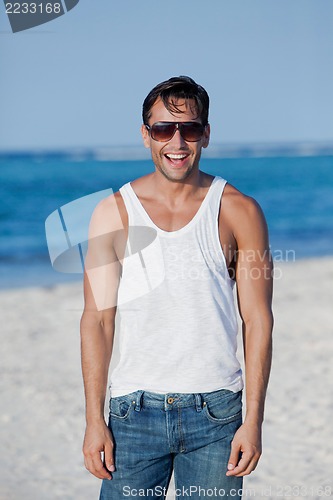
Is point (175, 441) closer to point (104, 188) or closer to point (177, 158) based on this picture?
point (177, 158)

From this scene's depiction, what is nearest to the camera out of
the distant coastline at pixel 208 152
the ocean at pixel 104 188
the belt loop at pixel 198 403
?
the belt loop at pixel 198 403

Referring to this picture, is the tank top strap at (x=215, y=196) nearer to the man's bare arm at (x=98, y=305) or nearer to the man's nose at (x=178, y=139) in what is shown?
the man's nose at (x=178, y=139)

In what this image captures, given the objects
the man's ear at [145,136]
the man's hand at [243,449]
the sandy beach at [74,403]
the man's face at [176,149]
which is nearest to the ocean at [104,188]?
the sandy beach at [74,403]

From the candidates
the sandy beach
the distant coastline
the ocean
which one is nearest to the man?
the sandy beach

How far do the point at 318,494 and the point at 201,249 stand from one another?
2.81 m

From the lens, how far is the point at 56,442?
5.76 metres

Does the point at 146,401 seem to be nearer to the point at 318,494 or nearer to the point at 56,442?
the point at 318,494

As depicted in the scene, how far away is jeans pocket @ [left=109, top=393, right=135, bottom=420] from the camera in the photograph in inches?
100

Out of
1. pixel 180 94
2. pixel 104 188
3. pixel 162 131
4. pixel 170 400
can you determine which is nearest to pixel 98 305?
pixel 170 400

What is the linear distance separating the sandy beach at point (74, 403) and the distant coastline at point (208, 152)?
178 ft

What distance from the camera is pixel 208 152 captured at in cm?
7831

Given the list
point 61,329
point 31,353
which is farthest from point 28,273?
point 31,353

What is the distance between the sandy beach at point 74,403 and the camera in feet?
16.5

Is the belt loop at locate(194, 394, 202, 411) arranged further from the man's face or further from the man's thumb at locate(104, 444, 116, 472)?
the man's face
